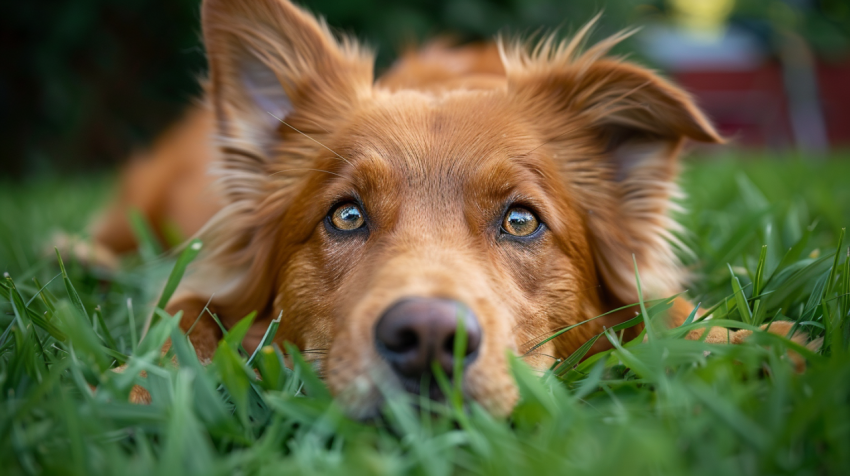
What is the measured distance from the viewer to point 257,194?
2635 millimetres

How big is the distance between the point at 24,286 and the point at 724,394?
2476 mm

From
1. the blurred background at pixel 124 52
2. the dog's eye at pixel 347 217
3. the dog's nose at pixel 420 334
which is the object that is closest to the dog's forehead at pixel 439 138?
→ the dog's eye at pixel 347 217

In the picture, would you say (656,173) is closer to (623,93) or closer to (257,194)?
(623,93)

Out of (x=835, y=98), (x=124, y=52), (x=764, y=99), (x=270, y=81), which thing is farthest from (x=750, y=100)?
(x=270, y=81)

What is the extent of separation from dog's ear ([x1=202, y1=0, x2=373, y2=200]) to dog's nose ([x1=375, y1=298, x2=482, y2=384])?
123 cm

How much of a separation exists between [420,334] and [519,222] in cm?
83

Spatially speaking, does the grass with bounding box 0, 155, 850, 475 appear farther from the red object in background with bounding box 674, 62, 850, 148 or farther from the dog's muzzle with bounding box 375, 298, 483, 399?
the red object in background with bounding box 674, 62, 850, 148

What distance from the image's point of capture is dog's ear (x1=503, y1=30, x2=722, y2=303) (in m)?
2.44

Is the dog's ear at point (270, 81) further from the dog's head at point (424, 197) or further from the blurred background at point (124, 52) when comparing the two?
the blurred background at point (124, 52)

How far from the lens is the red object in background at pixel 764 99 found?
18.0m

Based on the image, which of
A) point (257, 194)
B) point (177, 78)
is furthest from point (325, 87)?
point (177, 78)

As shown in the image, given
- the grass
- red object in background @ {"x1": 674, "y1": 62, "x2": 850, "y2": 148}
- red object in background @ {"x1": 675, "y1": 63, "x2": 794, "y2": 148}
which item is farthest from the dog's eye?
red object in background @ {"x1": 674, "y1": 62, "x2": 850, "y2": 148}

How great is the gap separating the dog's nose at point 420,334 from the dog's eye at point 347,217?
0.68m

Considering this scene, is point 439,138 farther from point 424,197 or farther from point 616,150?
point 616,150
